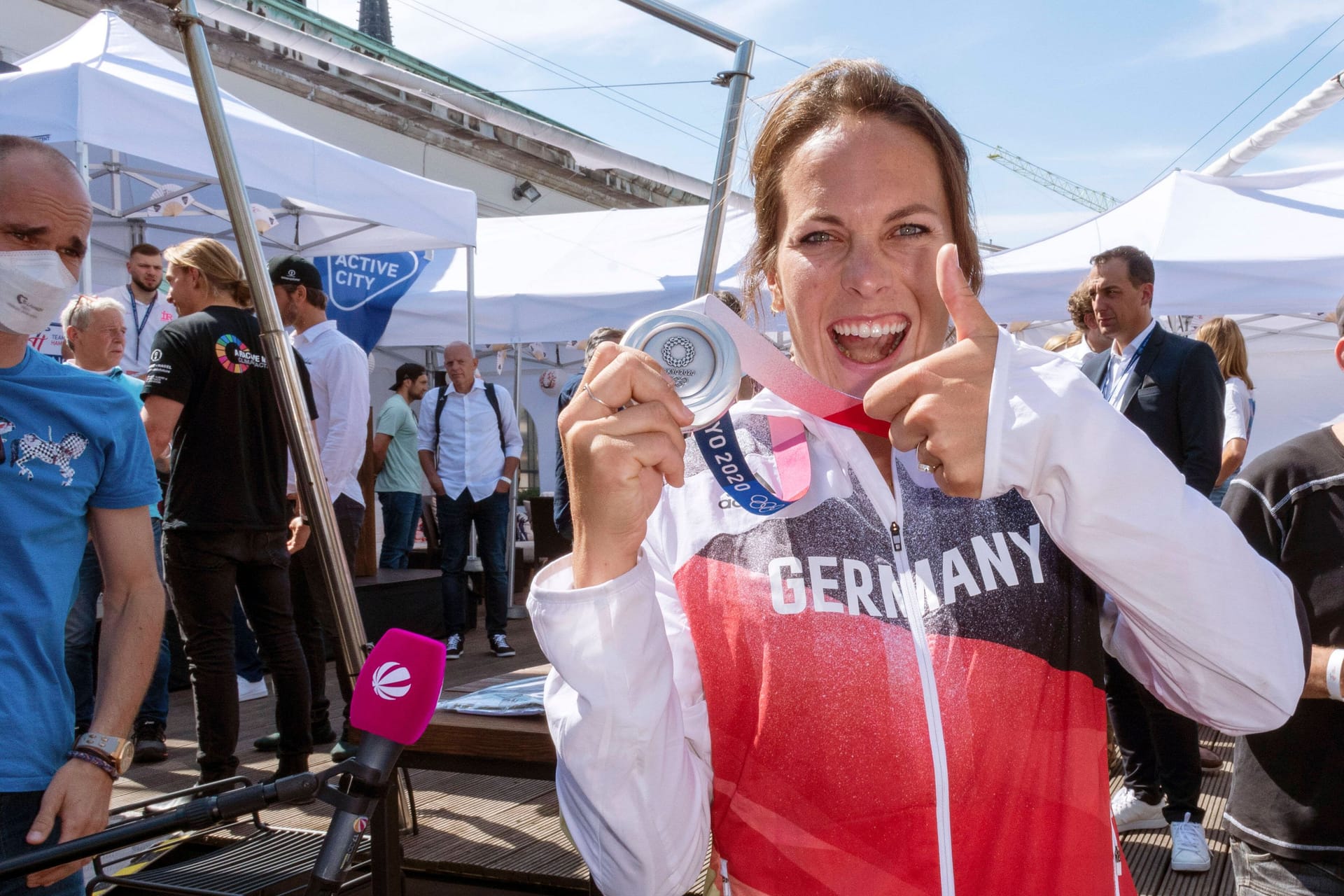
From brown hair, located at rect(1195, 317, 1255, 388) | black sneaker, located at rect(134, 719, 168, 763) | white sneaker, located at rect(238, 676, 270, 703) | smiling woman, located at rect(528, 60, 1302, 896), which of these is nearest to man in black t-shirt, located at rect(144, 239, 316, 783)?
black sneaker, located at rect(134, 719, 168, 763)

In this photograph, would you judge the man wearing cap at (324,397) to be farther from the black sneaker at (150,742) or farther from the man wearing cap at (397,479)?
the man wearing cap at (397,479)

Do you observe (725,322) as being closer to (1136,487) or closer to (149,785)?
(1136,487)

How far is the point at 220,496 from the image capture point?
4.31 meters

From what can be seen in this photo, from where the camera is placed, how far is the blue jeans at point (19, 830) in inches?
71.3

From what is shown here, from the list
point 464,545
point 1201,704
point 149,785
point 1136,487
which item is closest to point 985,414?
point 1136,487

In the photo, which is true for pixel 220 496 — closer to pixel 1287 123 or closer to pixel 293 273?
pixel 293 273

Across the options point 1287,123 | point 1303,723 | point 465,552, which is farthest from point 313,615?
point 1287,123

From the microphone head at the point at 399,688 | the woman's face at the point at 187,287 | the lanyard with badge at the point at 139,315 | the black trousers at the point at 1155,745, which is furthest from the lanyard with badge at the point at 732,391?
the lanyard with badge at the point at 139,315

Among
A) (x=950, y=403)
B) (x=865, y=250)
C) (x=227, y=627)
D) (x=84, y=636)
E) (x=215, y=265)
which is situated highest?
(x=215, y=265)

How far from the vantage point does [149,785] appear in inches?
184

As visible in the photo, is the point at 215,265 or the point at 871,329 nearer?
the point at 871,329

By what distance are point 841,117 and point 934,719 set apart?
2.72 feet

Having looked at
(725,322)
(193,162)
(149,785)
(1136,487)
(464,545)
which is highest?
(193,162)

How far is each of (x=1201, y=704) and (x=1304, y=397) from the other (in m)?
11.9
